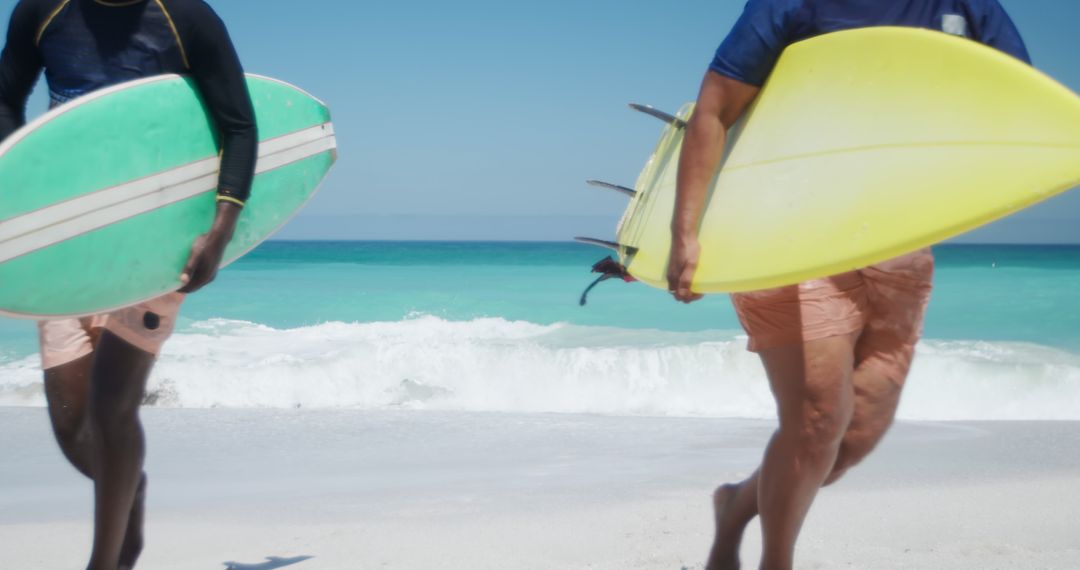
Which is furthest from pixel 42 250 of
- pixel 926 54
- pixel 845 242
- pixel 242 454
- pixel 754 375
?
pixel 754 375

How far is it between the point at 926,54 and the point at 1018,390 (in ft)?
24.1

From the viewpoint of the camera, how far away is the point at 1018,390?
8.55 meters

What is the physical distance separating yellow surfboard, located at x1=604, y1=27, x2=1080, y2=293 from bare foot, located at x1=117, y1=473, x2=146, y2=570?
162cm

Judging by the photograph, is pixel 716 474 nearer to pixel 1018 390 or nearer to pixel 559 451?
pixel 559 451

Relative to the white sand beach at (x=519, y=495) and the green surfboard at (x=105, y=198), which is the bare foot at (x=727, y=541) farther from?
the green surfboard at (x=105, y=198)

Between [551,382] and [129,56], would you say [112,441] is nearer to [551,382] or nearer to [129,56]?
[129,56]

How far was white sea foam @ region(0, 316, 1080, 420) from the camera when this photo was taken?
8.34m

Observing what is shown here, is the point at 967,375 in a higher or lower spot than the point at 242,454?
lower

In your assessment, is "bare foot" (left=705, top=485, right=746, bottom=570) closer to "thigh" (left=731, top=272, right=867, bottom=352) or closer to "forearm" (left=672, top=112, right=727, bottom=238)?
"thigh" (left=731, top=272, right=867, bottom=352)

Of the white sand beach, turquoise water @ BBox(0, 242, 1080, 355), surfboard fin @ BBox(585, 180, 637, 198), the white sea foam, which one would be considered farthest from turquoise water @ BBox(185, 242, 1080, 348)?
surfboard fin @ BBox(585, 180, 637, 198)

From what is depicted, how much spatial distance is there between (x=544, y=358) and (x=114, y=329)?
7.39m

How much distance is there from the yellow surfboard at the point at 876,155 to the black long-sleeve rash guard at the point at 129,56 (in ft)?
3.85

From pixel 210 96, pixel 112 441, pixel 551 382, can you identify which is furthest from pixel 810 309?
pixel 551 382

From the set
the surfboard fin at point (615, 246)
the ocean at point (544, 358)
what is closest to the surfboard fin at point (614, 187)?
the surfboard fin at point (615, 246)
